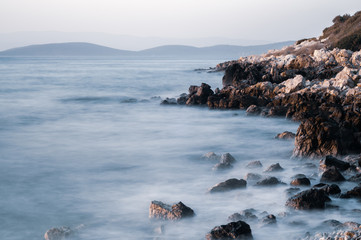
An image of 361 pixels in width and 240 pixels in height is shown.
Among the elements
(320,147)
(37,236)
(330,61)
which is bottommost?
(37,236)

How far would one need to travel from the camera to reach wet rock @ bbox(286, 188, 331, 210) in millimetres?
7586

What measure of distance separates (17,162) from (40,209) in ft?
14.3

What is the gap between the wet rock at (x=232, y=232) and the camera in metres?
6.42

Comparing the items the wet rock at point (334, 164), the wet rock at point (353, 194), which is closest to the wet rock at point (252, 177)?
Result: the wet rock at point (334, 164)

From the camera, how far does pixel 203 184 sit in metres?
9.71

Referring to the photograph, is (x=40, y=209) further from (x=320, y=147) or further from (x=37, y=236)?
(x=320, y=147)

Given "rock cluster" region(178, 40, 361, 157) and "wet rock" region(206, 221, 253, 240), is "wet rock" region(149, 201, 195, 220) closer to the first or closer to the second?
"wet rock" region(206, 221, 253, 240)

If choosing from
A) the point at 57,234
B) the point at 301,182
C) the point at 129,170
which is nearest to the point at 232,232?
the point at 57,234

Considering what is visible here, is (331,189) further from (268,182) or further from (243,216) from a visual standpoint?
(243,216)

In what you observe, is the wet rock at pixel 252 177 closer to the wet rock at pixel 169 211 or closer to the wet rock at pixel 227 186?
the wet rock at pixel 227 186

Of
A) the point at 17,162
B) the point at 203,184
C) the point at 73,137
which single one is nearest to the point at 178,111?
the point at 73,137

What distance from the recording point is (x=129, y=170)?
11.2 m

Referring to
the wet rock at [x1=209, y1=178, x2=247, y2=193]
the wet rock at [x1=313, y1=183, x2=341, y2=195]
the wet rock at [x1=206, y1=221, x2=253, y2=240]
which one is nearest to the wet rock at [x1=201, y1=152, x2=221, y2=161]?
the wet rock at [x1=209, y1=178, x2=247, y2=193]

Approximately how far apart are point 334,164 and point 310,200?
8.11 feet
